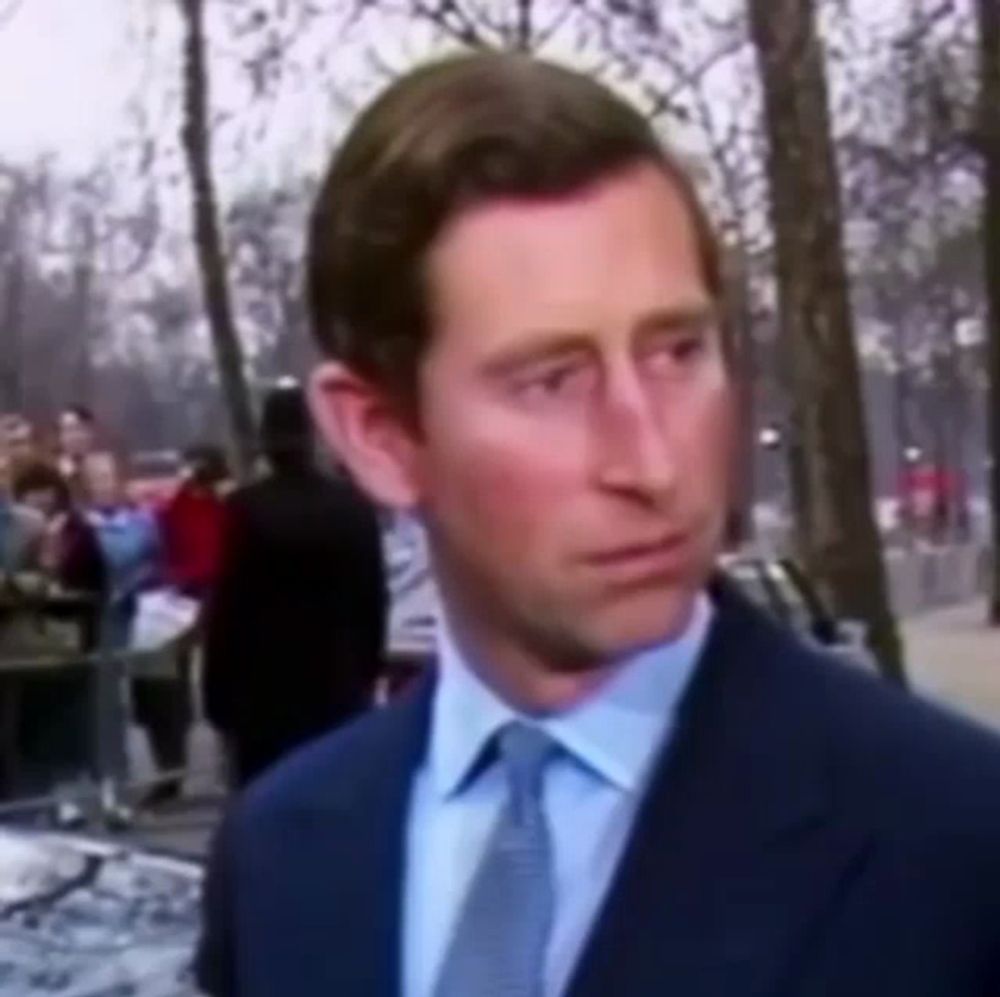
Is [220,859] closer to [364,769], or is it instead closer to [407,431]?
[364,769]

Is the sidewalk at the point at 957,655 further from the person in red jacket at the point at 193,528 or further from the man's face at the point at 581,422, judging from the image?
the man's face at the point at 581,422

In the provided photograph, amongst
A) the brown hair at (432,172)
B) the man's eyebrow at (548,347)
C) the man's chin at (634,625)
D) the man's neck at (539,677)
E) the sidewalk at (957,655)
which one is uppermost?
the brown hair at (432,172)

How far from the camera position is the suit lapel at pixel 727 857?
2.36 metres

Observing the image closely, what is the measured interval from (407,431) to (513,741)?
0.18m

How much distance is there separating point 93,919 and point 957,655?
32902mm

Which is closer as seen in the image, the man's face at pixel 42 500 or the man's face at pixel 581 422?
the man's face at pixel 581 422

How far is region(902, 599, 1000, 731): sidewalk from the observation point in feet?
96.1

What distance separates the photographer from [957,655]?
38031mm

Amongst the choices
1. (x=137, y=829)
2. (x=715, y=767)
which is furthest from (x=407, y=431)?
(x=137, y=829)

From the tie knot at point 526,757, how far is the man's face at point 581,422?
5 cm

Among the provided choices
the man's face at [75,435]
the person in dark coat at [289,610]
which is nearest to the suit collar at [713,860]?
the person in dark coat at [289,610]

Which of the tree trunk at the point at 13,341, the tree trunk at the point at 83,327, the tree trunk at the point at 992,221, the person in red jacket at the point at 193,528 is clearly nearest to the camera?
the person in red jacket at the point at 193,528

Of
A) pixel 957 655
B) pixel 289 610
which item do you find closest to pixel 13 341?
pixel 957 655

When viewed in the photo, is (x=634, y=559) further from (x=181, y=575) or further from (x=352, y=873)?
(x=181, y=575)
